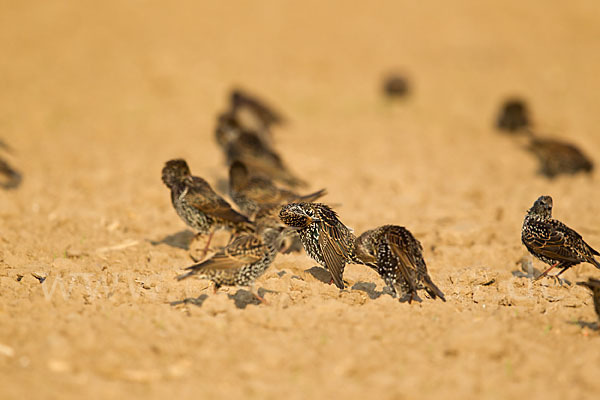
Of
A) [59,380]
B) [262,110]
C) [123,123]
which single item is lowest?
[59,380]

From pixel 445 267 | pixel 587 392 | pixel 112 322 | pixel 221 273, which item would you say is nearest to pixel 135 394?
pixel 112 322

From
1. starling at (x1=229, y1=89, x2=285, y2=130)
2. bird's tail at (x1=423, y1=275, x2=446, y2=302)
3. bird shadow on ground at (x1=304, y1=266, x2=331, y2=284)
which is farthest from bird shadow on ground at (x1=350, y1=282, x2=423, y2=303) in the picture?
starling at (x1=229, y1=89, x2=285, y2=130)

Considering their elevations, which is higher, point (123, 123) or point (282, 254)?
point (123, 123)

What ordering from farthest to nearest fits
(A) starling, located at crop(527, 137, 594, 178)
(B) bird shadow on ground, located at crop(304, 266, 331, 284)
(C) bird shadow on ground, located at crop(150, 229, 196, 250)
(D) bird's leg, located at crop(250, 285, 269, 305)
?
(A) starling, located at crop(527, 137, 594, 178) → (C) bird shadow on ground, located at crop(150, 229, 196, 250) → (B) bird shadow on ground, located at crop(304, 266, 331, 284) → (D) bird's leg, located at crop(250, 285, 269, 305)

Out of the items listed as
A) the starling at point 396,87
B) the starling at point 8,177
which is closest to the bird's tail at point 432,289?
the starling at point 8,177

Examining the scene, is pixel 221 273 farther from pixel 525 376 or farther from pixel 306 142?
pixel 306 142

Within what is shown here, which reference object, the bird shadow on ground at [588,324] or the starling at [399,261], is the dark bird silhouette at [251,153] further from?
the bird shadow on ground at [588,324]

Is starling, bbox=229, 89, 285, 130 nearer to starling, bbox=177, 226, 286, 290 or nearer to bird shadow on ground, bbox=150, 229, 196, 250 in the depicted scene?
bird shadow on ground, bbox=150, 229, 196, 250

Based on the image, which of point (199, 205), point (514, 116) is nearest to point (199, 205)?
point (199, 205)
